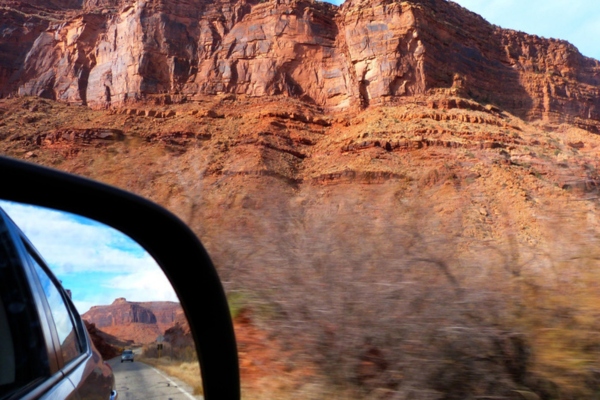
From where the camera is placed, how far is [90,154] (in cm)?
3256

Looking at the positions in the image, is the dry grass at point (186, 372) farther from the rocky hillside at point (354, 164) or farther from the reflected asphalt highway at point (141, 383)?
the rocky hillside at point (354, 164)

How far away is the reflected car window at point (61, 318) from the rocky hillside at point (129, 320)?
0.12 m

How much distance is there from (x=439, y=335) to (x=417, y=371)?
1.33 ft

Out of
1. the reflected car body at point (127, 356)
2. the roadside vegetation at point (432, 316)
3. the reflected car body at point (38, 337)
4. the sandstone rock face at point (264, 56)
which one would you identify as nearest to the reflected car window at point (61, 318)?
the reflected car body at point (38, 337)

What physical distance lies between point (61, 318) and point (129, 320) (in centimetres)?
30

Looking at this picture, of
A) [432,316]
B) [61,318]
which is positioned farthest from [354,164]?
[61,318]

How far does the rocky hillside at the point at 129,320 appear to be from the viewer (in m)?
1.64

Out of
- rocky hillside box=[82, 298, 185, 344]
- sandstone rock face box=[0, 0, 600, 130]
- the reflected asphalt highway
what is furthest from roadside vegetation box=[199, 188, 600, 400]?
sandstone rock face box=[0, 0, 600, 130]

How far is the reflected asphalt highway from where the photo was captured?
1534 mm

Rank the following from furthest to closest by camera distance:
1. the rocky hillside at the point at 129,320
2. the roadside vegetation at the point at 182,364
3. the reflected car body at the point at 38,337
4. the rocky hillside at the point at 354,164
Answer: the rocky hillside at the point at 354,164
the roadside vegetation at the point at 182,364
the rocky hillside at the point at 129,320
the reflected car body at the point at 38,337

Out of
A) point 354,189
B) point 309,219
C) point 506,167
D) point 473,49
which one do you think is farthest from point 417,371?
point 473,49

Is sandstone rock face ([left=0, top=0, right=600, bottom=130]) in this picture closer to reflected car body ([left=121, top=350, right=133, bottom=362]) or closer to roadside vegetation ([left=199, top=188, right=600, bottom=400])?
roadside vegetation ([left=199, top=188, right=600, bottom=400])

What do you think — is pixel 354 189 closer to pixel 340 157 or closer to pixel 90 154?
pixel 340 157

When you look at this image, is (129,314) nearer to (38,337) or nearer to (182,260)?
A: (38,337)
